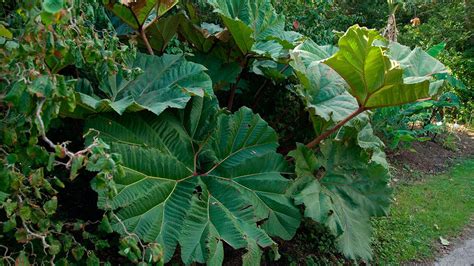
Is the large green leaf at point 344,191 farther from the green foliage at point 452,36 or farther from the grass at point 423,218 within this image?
the green foliage at point 452,36

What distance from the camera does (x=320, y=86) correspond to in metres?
2.98

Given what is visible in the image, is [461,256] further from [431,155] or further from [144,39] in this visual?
[144,39]

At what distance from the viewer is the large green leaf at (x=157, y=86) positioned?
2283mm

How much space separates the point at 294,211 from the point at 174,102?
36.3 inches

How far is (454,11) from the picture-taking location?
9.76 metres

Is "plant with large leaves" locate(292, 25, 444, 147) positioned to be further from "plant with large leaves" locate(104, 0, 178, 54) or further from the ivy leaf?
the ivy leaf

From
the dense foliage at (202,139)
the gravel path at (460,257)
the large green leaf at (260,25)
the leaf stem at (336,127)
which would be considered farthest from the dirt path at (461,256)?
the large green leaf at (260,25)

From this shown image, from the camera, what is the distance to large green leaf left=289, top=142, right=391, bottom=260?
2.57 meters

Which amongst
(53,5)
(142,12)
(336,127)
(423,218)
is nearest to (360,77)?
(336,127)

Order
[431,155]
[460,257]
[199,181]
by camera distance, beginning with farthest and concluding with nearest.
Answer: [431,155], [460,257], [199,181]

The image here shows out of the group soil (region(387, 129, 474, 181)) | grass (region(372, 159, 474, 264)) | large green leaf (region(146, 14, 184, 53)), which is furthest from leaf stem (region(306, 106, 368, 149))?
soil (region(387, 129, 474, 181))

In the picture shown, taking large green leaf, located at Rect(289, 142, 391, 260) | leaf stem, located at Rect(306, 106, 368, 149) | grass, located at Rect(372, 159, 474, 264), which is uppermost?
leaf stem, located at Rect(306, 106, 368, 149)

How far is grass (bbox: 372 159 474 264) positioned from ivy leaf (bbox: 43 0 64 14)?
279cm

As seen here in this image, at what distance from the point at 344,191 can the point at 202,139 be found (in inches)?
37.6
